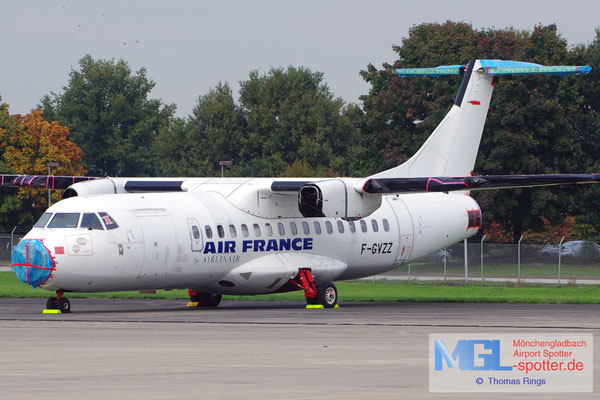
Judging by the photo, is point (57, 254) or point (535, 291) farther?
point (535, 291)

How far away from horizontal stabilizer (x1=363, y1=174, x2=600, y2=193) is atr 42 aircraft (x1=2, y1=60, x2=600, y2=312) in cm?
3

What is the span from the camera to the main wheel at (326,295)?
30672 mm

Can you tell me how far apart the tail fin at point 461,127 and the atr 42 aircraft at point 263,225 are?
0.15 ft

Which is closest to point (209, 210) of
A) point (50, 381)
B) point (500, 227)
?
point (50, 381)

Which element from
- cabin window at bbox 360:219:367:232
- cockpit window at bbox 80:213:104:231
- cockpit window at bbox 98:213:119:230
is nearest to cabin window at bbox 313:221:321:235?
cabin window at bbox 360:219:367:232

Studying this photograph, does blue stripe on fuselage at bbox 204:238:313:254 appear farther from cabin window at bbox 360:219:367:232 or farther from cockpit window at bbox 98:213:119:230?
cockpit window at bbox 98:213:119:230

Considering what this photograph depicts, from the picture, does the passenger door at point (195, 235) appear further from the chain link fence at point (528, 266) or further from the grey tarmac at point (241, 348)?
the chain link fence at point (528, 266)

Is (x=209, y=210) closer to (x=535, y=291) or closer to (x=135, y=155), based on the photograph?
(x=535, y=291)

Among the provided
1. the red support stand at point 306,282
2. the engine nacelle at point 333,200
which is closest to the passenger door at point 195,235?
the engine nacelle at point 333,200

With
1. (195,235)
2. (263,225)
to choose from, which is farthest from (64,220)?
(263,225)

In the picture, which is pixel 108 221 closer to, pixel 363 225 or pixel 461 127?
pixel 363 225

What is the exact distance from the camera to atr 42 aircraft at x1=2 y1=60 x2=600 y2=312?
2622 cm

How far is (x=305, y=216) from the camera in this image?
2969cm

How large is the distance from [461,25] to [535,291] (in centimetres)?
3204
